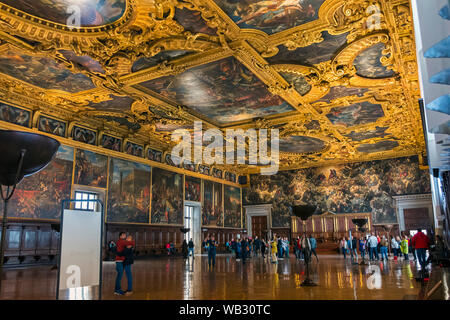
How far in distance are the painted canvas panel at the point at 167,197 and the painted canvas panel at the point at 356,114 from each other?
11569mm

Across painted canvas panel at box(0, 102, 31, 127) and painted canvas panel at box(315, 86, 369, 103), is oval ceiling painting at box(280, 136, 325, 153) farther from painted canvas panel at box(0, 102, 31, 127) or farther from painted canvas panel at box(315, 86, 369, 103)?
painted canvas panel at box(0, 102, 31, 127)

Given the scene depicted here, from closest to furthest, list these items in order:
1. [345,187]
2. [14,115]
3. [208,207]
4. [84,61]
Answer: [84,61]
[14,115]
[208,207]
[345,187]

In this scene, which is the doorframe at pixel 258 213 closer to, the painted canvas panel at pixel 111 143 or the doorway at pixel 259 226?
the doorway at pixel 259 226

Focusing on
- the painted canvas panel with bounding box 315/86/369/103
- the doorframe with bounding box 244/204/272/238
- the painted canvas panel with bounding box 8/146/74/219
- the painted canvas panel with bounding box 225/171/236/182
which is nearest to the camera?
the painted canvas panel with bounding box 8/146/74/219

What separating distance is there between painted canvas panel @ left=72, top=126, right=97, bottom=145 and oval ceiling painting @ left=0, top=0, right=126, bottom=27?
29.0 feet

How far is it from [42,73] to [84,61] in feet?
7.17

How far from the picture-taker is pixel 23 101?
1525 centimetres

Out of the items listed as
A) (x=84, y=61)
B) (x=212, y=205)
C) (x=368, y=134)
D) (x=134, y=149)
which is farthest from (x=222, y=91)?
(x=212, y=205)

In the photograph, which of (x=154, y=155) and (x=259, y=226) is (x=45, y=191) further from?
(x=259, y=226)

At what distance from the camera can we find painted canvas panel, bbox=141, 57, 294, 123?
1313 centimetres

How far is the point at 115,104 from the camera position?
1659cm

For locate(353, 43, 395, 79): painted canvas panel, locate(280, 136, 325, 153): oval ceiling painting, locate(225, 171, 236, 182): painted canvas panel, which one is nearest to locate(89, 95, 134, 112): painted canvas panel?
locate(353, 43, 395, 79): painted canvas panel
